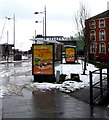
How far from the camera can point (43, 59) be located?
48.9 ft

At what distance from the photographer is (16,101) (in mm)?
8930

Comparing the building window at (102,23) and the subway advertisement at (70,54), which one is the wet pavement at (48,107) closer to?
the subway advertisement at (70,54)

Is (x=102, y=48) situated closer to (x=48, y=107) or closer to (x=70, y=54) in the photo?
(x=70, y=54)

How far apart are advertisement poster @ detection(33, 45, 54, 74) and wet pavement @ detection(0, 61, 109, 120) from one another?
15.5 ft

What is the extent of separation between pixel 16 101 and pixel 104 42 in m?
52.9

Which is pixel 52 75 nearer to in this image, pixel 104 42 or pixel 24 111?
pixel 24 111

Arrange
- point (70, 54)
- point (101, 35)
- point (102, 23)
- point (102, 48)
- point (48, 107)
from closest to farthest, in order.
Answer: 1. point (48, 107)
2. point (70, 54)
3. point (102, 23)
4. point (102, 48)
5. point (101, 35)

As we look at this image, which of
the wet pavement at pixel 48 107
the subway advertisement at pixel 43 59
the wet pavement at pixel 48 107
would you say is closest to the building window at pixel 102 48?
the subway advertisement at pixel 43 59

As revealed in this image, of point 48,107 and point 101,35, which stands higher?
point 101,35

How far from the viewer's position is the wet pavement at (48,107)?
704 cm

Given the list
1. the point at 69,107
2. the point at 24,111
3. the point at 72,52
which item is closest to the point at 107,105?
the point at 69,107

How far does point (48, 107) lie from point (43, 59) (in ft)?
23.3

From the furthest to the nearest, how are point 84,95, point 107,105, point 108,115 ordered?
point 84,95 → point 107,105 → point 108,115

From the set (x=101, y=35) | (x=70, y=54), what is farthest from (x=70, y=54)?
(x=101, y=35)
